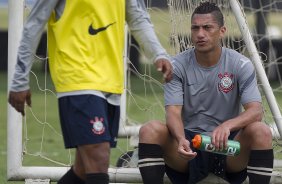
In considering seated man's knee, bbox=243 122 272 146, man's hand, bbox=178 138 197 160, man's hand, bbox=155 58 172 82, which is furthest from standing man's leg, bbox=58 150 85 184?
seated man's knee, bbox=243 122 272 146

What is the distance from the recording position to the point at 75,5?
16.8 ft

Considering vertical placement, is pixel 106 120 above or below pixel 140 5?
below

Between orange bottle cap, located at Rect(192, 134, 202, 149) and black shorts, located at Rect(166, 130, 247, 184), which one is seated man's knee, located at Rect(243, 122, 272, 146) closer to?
black shorts, located at Rect(166, 130, 247, 184)

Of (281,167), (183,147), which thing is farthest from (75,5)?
(281,167)

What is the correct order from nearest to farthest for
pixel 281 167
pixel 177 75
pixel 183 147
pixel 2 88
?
1. pixel 183 147
2. pixel 177 75
3. pixel 281 167
4. pixel 2 88

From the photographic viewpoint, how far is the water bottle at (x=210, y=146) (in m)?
5.84

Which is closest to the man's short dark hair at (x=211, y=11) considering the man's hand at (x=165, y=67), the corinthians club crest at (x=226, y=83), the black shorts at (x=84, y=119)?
the corinthians club crest at (x=226, y=83)

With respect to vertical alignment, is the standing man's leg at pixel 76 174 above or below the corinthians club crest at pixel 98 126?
below

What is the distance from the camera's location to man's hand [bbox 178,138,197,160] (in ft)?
19.2

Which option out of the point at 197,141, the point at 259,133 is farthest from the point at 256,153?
the point at 197,141

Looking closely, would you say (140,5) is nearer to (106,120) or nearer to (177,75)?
(106,120)

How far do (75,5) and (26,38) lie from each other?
0.28 meters

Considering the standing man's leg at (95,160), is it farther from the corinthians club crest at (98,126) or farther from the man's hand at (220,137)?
the man's hand at (220,137)

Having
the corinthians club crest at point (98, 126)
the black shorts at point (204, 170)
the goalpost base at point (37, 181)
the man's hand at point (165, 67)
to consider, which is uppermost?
the man's hand at point (165, 67)
